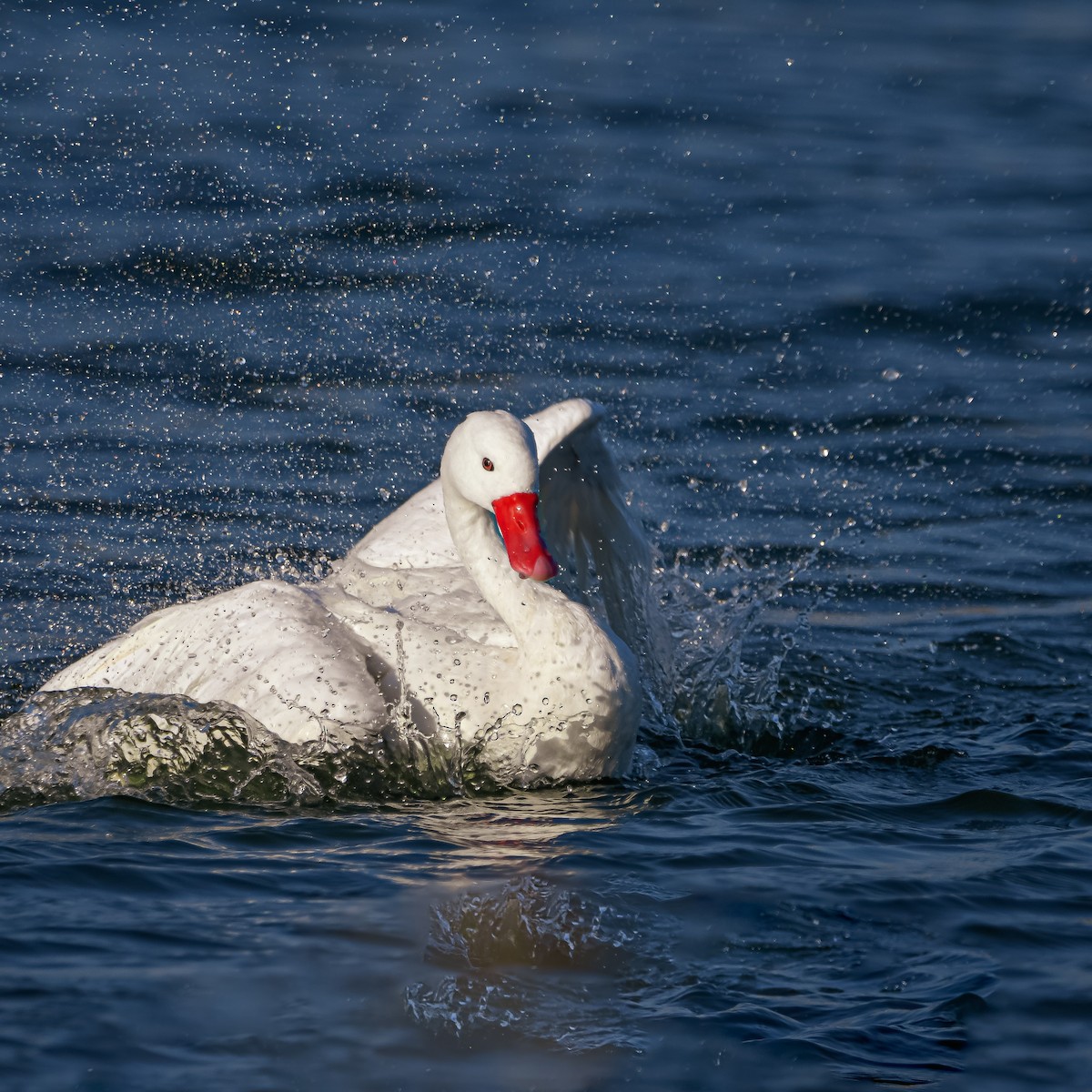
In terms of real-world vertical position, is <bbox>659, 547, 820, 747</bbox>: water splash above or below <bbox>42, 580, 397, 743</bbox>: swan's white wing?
below

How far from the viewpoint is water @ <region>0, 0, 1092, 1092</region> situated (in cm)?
436

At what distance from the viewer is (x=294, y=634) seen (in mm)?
5957

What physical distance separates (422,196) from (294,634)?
299 inches

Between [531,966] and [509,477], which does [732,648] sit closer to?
[509,477]

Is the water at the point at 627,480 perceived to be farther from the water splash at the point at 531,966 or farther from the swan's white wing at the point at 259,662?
the swan's white wing at the point at 259,662

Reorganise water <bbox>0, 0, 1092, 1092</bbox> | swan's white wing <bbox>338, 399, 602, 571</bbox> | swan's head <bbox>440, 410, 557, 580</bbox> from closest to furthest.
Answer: water <bbox>0, 0, 1092, 1092</bbox>
swan's head <bbox>440, 410, 557, 580</bbox>
swan's white wing <bbox>338, 399, 602, 571</bbox>

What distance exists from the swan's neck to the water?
612mm

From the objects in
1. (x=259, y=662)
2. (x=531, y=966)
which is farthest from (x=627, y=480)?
(x=531, y=966)

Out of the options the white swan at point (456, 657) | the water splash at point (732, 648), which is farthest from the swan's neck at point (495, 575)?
the water splash at point (732, 648)

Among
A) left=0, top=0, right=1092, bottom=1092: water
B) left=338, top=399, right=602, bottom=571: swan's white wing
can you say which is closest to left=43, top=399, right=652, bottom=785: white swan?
left=0, top=0, right=1092, bottom=1092: water

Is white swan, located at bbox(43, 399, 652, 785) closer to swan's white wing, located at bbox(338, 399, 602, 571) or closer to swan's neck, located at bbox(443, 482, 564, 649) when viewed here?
swan's neck, located at bbox(443, 482, 564, 649)

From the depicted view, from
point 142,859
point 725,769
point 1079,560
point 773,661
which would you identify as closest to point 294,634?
point 142,859

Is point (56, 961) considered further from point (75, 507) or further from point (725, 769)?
point (75, 507)

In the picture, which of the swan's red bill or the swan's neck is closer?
the swan's red bill
